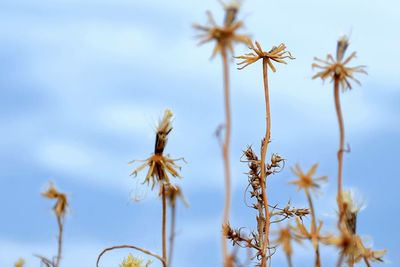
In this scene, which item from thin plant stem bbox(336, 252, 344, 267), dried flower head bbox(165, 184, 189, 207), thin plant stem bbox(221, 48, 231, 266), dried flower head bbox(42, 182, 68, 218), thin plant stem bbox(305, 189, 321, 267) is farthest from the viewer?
dried flower head bbox(165, 184, 189, 207)

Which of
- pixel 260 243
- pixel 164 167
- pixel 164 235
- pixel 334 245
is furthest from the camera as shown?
Answer: pixel 260 243

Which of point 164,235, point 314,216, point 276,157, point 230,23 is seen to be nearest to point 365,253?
point 314,216

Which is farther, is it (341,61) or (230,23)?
(341,61)

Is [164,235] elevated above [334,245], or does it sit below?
above

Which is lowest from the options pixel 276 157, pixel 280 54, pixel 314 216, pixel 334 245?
pixel 334 245

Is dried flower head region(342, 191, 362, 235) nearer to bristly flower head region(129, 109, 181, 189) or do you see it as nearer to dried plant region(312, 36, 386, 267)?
dried plant region(312, 36, 386, 267)

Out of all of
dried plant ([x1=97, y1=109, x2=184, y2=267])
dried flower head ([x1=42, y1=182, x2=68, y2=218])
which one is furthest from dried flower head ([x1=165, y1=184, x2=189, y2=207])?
dried flower head ([x1=42, y1=182, x2=68, y2=218])

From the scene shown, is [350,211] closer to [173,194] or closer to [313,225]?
[313,225]

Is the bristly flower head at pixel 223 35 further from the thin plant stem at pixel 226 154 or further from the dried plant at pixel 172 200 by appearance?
the dried plant at pixel 172 200

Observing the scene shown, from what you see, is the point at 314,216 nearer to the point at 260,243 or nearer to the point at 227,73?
the point at 227,73
